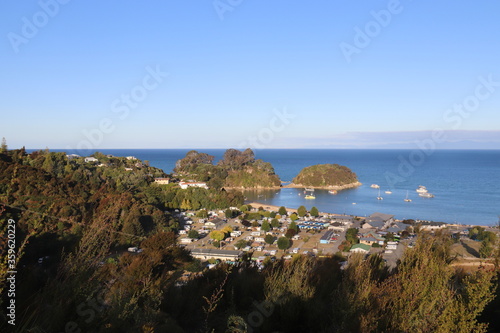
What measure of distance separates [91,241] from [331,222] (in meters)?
17.9

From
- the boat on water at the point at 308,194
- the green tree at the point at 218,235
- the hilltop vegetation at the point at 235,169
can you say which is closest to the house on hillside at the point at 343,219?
A: the green tree at the point at 218,235

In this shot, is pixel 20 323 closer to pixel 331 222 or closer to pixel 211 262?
pixel 211 262

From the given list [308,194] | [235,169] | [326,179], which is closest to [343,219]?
[308,194]

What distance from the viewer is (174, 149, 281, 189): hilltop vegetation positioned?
37.2 meters

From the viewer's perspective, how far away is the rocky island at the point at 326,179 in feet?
129

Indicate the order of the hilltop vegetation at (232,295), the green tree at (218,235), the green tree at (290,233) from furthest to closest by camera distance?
the green tree at (290,233)
the green tree at (218,235)
the hilltop vegetation at (232,295)

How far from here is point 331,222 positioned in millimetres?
18797

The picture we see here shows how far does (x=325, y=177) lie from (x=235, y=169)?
450 inches

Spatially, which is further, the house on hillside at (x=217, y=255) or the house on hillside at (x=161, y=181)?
the house on hillside at (x=161, y=181)

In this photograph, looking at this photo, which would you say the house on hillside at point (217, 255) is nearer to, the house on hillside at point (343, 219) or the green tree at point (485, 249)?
the green tree at point (485, 249)

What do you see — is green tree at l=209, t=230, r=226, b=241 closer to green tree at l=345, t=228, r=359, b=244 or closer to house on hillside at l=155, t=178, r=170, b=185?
green tree at l=345, t=228, r=359, b=244

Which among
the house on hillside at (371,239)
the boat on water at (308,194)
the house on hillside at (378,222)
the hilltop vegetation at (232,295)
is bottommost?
the boat on water at (308,194)

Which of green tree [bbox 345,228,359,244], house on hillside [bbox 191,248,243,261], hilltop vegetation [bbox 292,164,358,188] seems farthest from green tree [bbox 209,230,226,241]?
hilltop vegetation [bbox 292,164,358,188]

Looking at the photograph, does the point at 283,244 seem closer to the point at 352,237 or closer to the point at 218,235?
the point at 218,235
